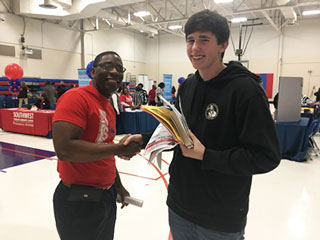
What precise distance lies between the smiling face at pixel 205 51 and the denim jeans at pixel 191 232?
0.70 m

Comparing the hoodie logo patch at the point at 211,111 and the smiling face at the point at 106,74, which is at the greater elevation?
the smiling face at the point at 106,74

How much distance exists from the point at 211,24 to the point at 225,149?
0.53 metres

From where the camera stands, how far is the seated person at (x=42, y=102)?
812 cm

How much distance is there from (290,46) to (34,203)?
17.3 metres

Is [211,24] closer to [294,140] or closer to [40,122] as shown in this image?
[294,140]

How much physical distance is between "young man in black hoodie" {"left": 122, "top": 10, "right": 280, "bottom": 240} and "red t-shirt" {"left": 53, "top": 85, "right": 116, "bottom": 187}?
475mm

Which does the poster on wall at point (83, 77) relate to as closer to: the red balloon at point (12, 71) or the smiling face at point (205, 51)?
the red balloon at point (12, 71)

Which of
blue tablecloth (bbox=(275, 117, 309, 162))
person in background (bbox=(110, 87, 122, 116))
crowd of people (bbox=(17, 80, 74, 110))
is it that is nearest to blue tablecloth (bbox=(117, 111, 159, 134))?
person in background (bbox=(110, 87, 122, 116))

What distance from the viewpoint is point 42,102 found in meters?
8.14

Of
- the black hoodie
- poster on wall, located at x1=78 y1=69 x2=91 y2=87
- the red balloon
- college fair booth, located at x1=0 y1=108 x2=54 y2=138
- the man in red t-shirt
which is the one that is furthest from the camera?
poster on wall, located at x1=78 y1=69 x2=91 y2=87

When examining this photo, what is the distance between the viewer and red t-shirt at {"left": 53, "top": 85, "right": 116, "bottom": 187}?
1219mm

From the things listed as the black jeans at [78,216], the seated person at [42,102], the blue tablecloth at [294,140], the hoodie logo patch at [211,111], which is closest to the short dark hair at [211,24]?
the hoodie logo patch at [211,111]

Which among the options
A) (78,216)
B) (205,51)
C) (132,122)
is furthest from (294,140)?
(78,216)

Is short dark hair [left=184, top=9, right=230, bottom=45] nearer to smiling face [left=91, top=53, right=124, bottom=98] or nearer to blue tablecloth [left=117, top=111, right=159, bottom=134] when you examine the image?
smiling face [left=91, top=53, right=124, bottom=98]
